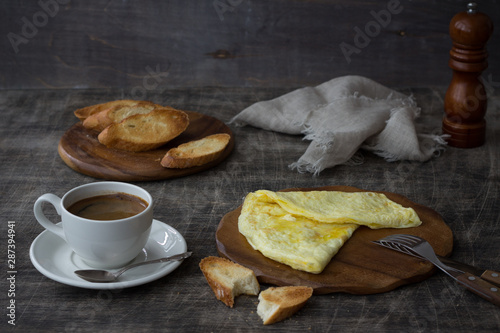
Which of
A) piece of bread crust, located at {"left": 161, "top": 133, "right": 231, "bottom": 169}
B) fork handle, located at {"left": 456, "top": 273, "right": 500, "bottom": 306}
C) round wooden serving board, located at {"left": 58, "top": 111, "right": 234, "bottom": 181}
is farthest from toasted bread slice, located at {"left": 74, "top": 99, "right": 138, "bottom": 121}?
fork handle, located at {"left": 456, "top": 273, "right": 500, "bottom": 306}

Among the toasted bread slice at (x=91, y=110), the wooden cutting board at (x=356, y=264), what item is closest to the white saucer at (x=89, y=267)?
the wooden cutting board at (x=356, y=264)

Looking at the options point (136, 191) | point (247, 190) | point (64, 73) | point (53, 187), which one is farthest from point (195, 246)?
point (64, 73)

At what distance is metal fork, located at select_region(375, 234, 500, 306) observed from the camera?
1.38m

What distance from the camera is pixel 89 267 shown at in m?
1.47

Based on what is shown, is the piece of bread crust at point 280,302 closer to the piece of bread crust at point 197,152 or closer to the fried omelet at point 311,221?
the fried omelet at point 311,221

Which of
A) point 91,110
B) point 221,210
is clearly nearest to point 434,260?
point 221,210

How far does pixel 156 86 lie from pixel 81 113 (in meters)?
0.89

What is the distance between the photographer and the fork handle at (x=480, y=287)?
4.48ft

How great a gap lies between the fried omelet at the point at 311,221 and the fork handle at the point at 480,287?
11.5 inches

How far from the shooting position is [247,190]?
203cm

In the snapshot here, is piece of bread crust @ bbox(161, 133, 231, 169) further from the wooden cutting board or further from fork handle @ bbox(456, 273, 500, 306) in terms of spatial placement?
fork handle @ bbox(456, 273, 500, 306)

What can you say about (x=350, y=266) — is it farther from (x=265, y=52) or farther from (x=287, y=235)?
(x=265, y=52)

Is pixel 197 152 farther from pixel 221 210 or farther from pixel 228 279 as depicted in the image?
pixel 228 279

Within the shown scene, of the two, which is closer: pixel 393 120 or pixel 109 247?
pixel 109 247
